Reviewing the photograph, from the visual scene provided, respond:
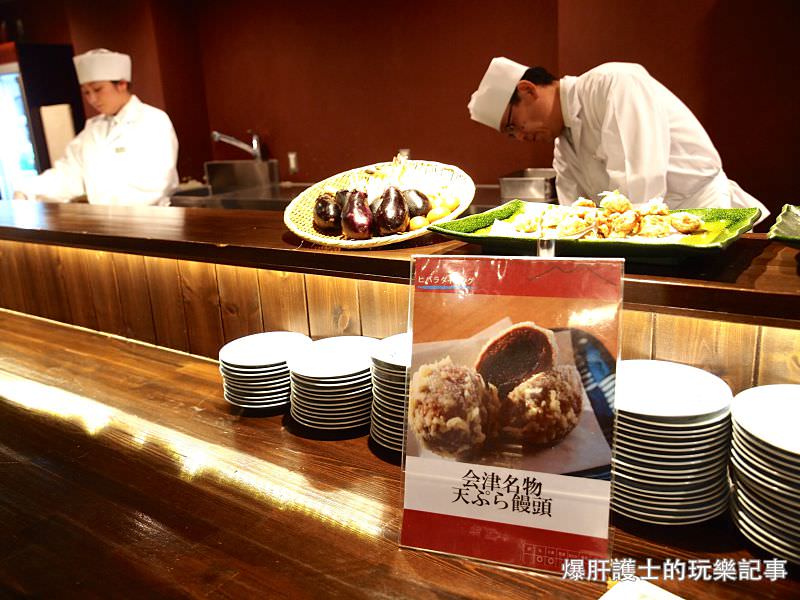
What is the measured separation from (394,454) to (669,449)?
59 cm

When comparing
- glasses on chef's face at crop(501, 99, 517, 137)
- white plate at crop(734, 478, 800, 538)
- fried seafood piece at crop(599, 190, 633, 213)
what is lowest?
white plate at crop(734, 478, 800, 538)

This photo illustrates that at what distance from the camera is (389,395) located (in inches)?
53.1

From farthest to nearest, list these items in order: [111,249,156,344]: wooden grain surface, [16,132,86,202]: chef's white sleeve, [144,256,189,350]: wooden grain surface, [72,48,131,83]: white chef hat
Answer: [16,132,86,202]: chef's white sleeve < [72,48,131,83]: white chef hat < [111,249,156,344]: wooden grain surface < [144,256,189,350]: wooden grain surface

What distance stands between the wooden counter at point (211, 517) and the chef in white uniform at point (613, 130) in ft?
6.13

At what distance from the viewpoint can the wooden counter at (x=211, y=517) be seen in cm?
101

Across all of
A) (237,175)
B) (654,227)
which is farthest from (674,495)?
(237,175)

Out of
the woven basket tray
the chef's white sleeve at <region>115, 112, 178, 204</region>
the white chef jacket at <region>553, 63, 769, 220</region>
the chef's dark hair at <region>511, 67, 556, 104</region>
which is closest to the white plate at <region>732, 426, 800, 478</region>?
the woven basket tray

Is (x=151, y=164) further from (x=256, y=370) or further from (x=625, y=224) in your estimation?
(x=625, y=224)

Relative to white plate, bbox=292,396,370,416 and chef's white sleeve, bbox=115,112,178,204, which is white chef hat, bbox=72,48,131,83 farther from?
white plate, bbox=292,396,370,416

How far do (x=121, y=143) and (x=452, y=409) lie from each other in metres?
4.70

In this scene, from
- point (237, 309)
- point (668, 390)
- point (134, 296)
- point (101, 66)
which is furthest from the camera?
point (101, 66)

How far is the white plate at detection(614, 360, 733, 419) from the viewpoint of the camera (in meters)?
1.03

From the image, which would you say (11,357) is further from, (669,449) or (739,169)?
(739,169)

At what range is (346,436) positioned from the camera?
4.89 feet
